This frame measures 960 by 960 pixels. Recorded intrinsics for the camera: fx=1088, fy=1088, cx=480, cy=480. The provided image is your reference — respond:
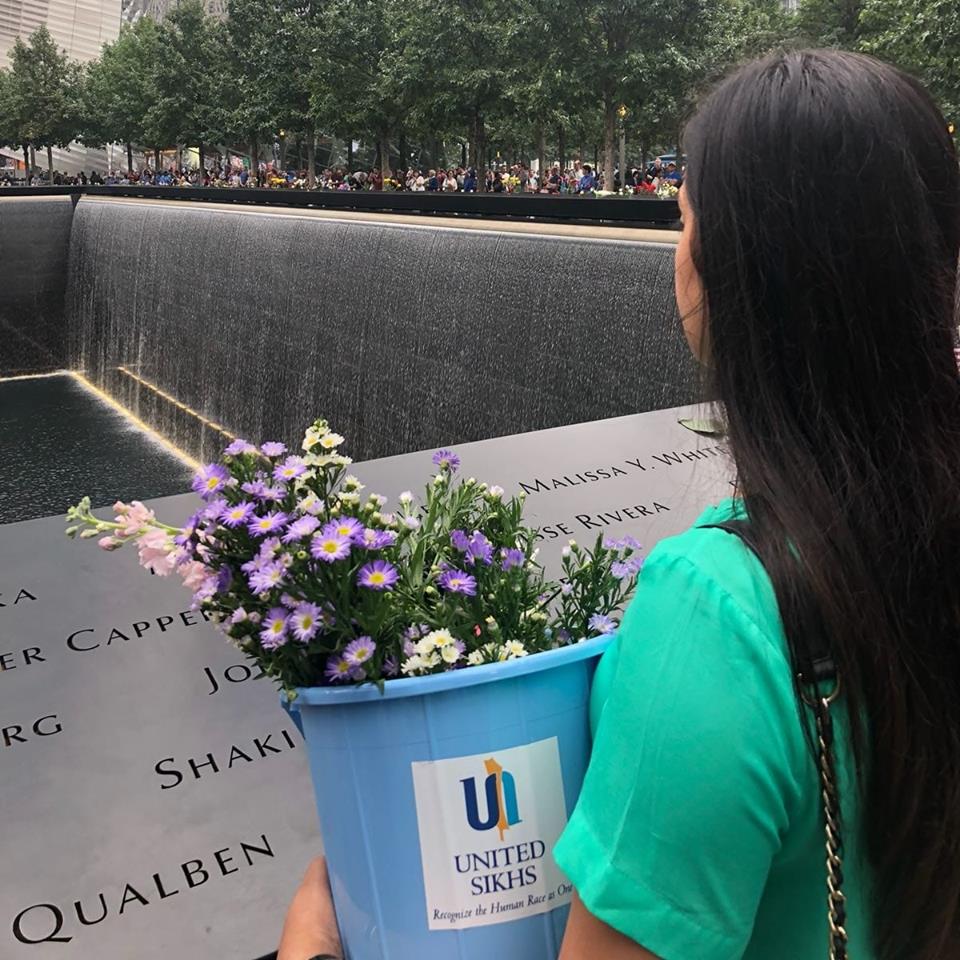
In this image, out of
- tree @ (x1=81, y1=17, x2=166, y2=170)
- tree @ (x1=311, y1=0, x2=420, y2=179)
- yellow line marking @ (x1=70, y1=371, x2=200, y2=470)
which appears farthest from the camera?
tree @ (x1=81, y1=17, x2=166, y2=170)

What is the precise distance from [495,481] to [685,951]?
215 centimetres

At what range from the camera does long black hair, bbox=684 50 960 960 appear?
714mm

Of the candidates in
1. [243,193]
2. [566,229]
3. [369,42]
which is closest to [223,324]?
[243,193]

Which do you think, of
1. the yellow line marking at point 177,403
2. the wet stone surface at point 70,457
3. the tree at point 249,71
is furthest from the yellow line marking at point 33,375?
the tree at point 249,71

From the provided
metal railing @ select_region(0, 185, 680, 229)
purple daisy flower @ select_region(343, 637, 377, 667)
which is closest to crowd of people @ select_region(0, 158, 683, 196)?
metal railing @ select_region(0, 185, 680, 229)

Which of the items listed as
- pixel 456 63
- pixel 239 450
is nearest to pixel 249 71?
pixel 456 63

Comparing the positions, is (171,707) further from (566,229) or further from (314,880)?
(566,229)

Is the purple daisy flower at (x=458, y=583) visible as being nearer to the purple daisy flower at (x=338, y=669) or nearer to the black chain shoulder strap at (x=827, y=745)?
the purple daisy flower at (x=338, y=669)

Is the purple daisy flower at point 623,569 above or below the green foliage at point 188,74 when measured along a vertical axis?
below

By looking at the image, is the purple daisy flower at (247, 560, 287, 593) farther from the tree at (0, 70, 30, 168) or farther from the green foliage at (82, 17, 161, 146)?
the tree at (0, 70, 30, 168)

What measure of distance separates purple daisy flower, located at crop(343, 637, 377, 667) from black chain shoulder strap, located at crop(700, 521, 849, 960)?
267 millimetres

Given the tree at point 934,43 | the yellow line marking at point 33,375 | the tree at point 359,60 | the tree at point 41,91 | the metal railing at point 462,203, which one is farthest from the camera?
the tree at point 41,91

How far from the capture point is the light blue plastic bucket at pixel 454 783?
826mm

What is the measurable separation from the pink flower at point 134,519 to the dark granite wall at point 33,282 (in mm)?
17004
